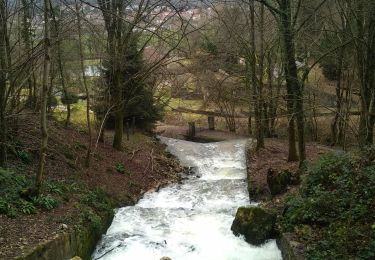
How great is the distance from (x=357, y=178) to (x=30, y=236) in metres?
6.68

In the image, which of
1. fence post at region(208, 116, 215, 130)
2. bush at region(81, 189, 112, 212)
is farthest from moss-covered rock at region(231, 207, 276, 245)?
fence post at region(208, 116, 215, 130)

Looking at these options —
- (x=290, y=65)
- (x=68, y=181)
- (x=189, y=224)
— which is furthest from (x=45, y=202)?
(x=290, y=65)

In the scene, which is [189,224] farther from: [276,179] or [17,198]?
[17,198]

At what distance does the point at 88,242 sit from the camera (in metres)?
9.60

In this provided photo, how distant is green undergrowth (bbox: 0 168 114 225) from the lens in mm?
9125

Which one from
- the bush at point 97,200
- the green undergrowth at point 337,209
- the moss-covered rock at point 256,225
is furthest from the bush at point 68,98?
the green undergrowth at point 337,209

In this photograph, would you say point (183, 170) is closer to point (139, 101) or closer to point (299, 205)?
point (139, 101)

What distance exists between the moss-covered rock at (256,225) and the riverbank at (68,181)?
3.62 meters

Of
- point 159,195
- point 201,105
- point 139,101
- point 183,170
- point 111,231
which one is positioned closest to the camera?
point 111,231

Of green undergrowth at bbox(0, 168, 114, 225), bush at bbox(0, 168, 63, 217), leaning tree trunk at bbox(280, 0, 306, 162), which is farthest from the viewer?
leaning tree trunk at bbox(280, 0, 306, 162)

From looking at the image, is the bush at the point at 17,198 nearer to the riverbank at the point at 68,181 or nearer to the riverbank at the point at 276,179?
the riverbank at the point at 68,181

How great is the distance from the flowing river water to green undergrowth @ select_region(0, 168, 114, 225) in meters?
0.71

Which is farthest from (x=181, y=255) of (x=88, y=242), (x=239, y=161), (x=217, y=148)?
(x=217, y=148)

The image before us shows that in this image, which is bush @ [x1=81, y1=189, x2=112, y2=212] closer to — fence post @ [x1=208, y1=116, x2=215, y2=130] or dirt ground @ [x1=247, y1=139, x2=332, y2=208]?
dirt ground @ [x1=247, y1=139, x2=332, y2=208]
